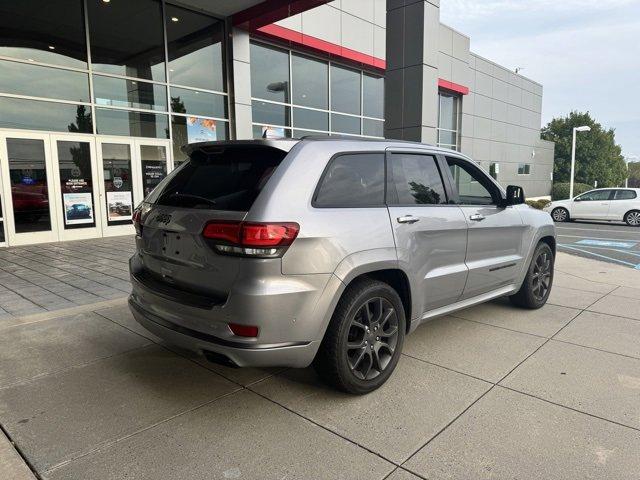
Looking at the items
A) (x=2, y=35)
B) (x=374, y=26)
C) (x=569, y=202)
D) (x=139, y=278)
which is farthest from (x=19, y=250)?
(x=569, y=202)

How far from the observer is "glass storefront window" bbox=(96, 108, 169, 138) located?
462 inches

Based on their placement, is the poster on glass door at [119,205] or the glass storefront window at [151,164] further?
the glass storefront window at [151,164]

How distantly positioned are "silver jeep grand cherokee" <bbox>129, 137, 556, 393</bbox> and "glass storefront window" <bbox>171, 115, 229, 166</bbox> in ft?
33.3

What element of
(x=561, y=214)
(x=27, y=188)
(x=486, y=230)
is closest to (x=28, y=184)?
(x=27, y=188)

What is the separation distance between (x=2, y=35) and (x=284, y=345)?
11.5m

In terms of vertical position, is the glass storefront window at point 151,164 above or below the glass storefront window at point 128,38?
below

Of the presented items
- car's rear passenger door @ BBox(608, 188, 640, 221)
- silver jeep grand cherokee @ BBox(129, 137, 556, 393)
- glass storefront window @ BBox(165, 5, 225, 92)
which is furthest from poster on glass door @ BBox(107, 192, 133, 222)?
car's rear passenger door @ BBox(608, 188, 640, 221)

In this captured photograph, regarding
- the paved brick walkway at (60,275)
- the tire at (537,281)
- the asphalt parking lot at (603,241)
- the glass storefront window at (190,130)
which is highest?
the glass storefront window at (190,130)

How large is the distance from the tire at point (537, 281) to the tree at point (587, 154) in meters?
49.2

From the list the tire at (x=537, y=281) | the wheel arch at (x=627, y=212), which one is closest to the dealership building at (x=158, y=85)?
the tire at (x=537, y=281)

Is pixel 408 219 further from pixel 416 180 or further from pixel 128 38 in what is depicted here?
pixel 128 38

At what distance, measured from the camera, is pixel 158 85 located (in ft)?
41.8

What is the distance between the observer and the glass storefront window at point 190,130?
43.1ft

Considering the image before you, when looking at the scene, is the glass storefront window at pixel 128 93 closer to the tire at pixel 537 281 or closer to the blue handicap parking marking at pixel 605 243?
the tire at pixel 537 281
